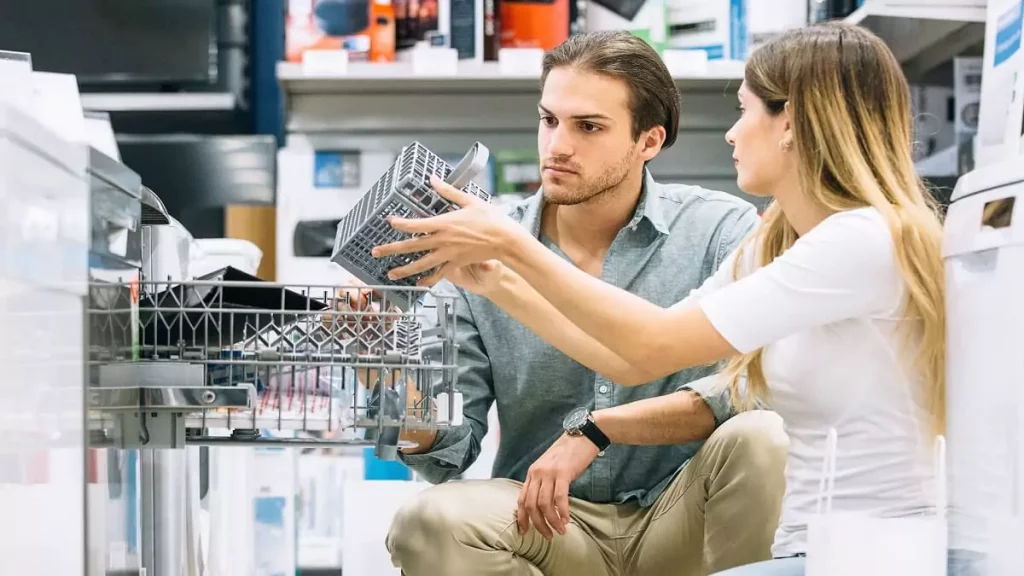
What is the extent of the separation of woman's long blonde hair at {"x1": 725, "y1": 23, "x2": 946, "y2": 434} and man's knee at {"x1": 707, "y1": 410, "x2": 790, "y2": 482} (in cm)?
33

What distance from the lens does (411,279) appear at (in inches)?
52.7

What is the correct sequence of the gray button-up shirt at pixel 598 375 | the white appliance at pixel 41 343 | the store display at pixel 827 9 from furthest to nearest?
the store display at pixel 827 9
the gray button-up shirt at pixel 598 375
the white appliance at pixel 41 343

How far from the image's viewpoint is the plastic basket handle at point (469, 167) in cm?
126

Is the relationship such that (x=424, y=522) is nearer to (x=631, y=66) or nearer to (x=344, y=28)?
(x=631, y=66)

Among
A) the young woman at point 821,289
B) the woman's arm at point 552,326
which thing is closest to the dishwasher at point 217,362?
the young woman at point 821,289

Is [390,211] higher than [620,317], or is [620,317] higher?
[390,211]

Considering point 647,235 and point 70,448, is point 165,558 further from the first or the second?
point 647,235

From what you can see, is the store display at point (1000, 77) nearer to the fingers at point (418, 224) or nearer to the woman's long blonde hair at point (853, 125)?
the woman's long blonde hair at point (853, 125)

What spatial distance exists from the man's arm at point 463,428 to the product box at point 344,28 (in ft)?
3.33

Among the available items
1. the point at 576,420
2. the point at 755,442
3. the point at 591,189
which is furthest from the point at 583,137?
the point at 755,442

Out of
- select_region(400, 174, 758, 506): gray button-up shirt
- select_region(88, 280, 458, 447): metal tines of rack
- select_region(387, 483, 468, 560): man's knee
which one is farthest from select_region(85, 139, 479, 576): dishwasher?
select_region(400, 174, 758, 506): gray button-up shirt

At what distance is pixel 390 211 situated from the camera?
4.12 feet

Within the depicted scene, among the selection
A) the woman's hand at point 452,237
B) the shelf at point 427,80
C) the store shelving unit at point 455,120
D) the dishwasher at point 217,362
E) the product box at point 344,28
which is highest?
the product box at point 344,28

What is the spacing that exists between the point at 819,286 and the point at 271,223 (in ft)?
6.61
